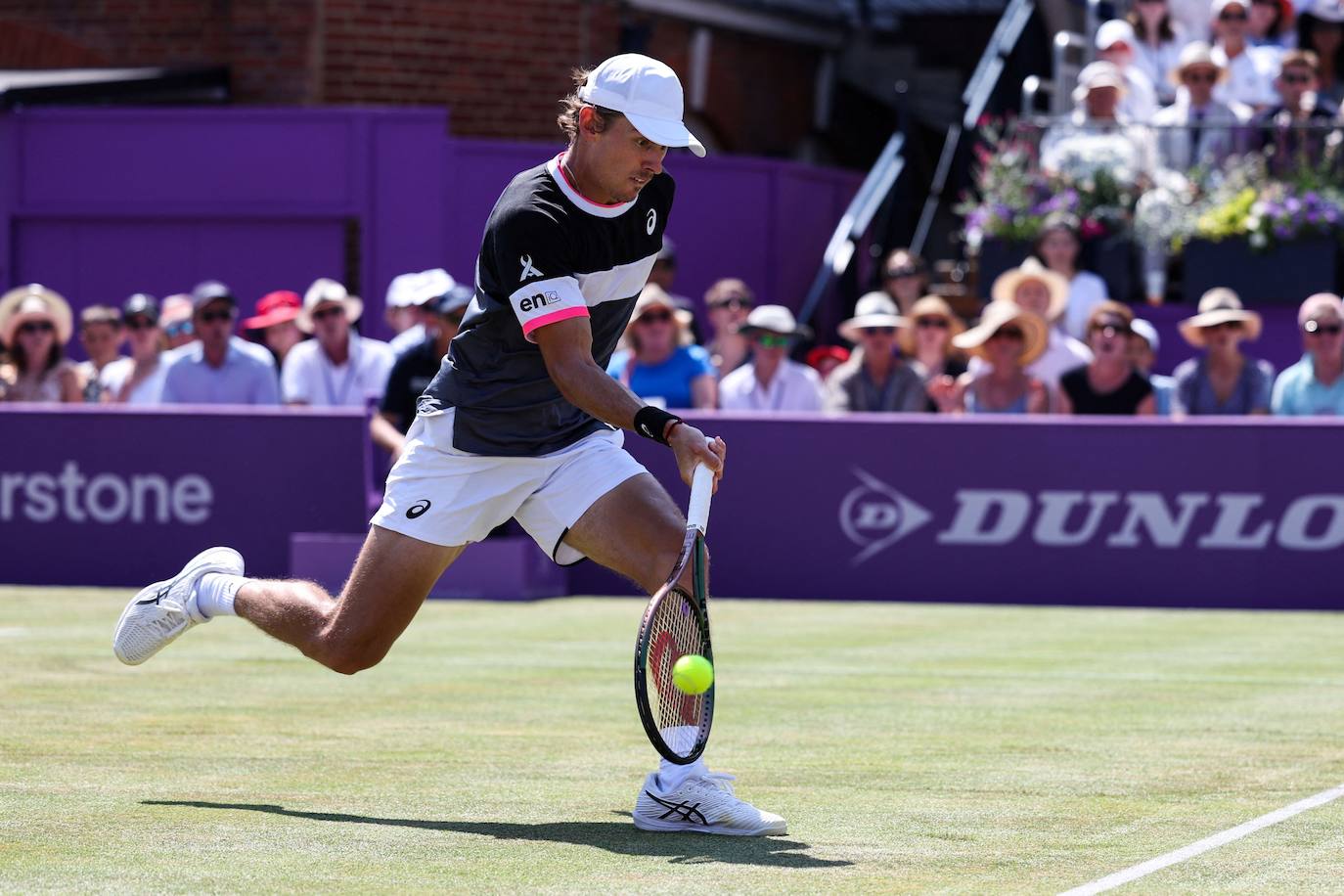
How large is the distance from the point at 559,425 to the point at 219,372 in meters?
8.55

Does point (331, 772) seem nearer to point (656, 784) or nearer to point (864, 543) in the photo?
point (656, 784)

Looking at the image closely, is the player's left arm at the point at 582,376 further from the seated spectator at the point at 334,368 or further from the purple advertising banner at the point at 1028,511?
the seated spectator at the point at 334,368

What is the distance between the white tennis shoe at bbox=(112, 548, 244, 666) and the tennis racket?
1.68 meters

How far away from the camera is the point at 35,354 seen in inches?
585

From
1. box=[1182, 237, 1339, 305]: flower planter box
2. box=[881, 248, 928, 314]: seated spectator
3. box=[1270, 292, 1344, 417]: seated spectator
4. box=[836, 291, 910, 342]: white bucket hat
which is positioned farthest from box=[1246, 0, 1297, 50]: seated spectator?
Answer: box=[1270, 292, 1344, 417]: seated spectator

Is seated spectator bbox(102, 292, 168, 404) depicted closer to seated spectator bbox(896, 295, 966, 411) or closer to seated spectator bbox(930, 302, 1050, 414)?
seated spectator bbox(896, 295, 966, 411)

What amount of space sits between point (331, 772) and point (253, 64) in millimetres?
13041

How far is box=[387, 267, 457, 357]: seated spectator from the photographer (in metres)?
14.0

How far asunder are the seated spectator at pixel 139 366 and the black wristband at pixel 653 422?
9438mm

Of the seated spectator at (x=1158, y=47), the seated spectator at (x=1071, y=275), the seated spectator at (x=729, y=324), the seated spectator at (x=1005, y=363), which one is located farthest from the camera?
the seated spectator at (x=1158, y=47)

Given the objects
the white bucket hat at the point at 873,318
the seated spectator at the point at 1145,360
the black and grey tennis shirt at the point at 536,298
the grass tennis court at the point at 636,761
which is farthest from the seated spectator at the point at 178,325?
the black and grey tennis shirt at the point at 536,298

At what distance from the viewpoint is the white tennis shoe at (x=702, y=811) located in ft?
19.4

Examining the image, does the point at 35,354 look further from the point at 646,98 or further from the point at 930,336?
the point at 646,98

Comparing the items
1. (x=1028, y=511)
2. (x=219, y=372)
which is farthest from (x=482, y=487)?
(x=219, y=372)
